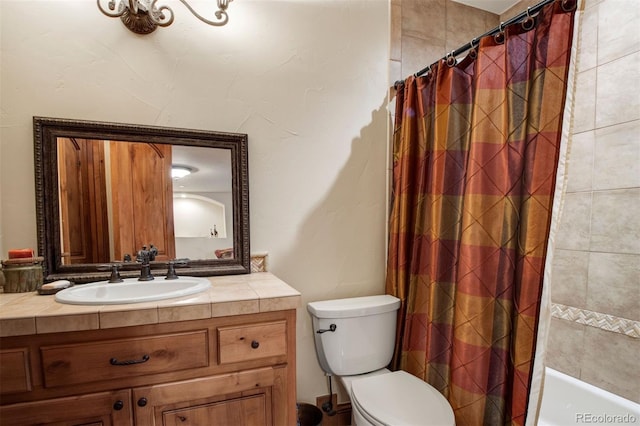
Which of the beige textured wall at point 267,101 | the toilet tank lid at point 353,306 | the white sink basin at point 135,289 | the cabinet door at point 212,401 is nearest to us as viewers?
the cabinet door at point 212,401

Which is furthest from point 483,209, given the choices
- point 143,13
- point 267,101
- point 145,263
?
point 143,13

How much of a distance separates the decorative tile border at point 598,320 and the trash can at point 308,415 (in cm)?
142

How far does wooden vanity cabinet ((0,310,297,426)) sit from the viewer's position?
0.91m

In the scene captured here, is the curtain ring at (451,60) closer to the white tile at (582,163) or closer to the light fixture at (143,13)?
the white tile at (582,163)

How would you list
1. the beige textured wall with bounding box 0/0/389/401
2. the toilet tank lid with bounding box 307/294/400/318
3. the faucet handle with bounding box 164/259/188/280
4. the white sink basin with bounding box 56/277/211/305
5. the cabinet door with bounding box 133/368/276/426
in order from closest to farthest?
the cabinet door with bounding box 133/368/276/426 → the white sink basin with bounding box 56/277/211/305 → the beige textured wall with bounding box 0/0/389/401 → the faucet handle with bounding box 164/259/188/280 → the toilet tank lid with bounding box 307/294/400/318

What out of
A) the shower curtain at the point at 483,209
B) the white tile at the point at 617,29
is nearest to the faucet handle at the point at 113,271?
the shower curtain at the point at 483,209

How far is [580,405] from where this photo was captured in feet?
4.90

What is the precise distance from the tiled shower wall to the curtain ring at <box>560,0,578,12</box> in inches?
30.8

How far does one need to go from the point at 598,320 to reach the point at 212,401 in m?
1.82

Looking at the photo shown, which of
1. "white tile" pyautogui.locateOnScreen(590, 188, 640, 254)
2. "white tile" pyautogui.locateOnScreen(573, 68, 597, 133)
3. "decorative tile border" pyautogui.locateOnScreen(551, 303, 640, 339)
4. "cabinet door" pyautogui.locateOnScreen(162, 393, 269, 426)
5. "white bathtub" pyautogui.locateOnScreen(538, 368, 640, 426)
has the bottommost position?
"white bathtub" pyautogui.locateOnScreen(538, 368, 640, 426)

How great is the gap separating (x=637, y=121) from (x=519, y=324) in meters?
1.15

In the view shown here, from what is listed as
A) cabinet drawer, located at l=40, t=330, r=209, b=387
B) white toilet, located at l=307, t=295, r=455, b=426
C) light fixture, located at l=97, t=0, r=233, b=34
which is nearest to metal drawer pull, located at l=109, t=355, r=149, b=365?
cabinet drawer, located at l=40, t=330, r=209, b=387

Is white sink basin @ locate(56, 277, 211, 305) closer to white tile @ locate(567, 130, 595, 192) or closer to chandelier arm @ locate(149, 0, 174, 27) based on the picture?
chandelier arm @ locate(149, 0, 174, 27)

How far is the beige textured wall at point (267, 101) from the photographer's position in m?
1.24
